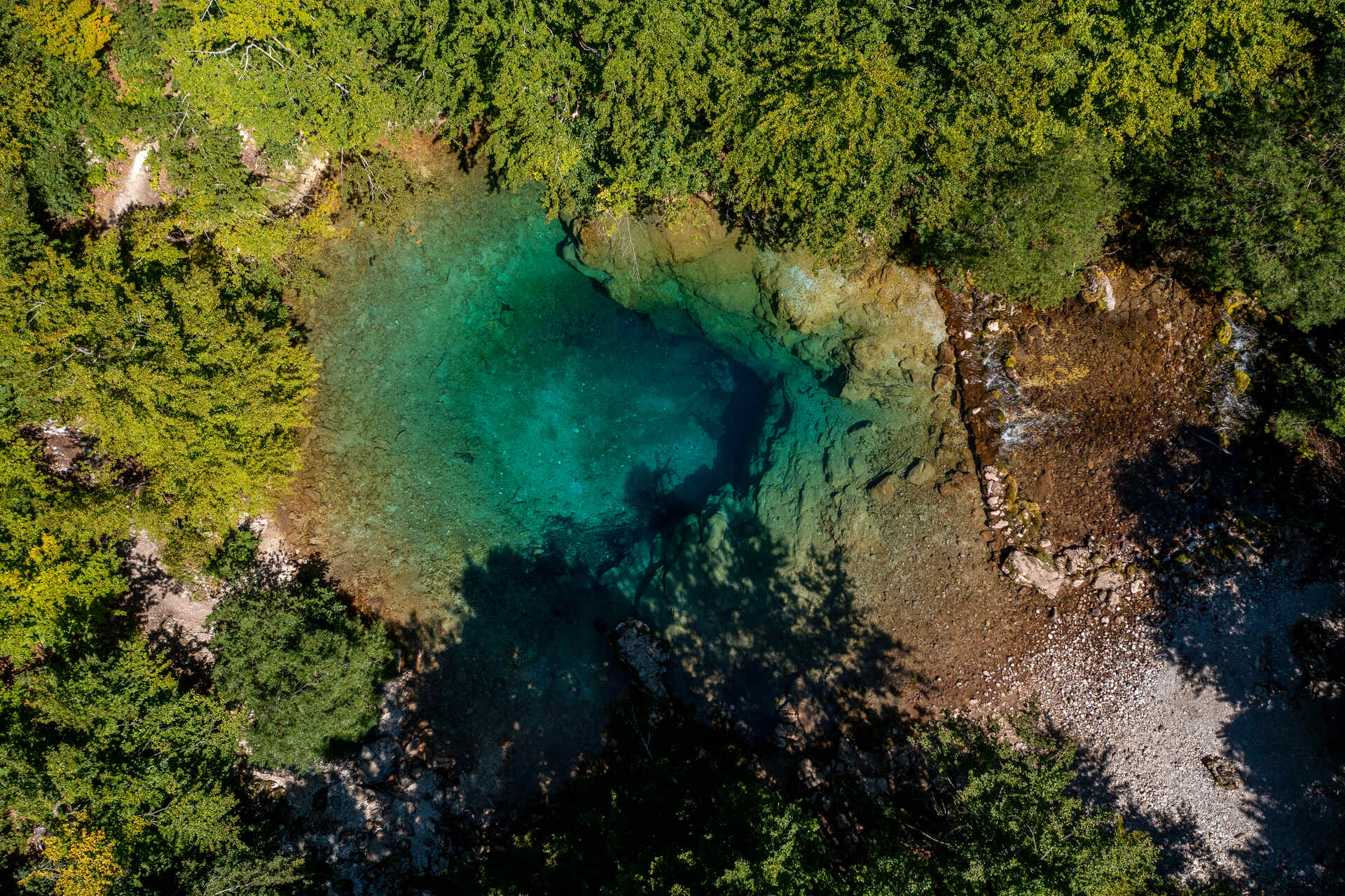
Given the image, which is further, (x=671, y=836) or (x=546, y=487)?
(x=546, y=487)

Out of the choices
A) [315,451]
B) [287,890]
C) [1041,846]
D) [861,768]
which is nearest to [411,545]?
[315,451]

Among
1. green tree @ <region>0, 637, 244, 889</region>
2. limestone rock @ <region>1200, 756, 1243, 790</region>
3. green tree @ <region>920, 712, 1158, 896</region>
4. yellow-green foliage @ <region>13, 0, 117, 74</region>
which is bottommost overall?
green tree @ <region>920, 712, 1158, 896</region>

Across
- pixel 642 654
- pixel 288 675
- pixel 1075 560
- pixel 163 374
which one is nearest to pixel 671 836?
pixel 642 654

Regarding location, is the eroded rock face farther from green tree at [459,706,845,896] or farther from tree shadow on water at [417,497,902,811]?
green tree at [459,706,845,896]

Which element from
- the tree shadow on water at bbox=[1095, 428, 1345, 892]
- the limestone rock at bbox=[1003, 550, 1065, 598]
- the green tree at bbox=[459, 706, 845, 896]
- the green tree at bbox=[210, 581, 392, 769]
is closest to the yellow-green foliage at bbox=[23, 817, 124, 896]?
the green tree at bbox=[210, 581, 392, 769]

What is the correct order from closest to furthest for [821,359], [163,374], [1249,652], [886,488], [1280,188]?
[1280,188]
[163,374]
[1249,652]
[886,488]
[821,359]

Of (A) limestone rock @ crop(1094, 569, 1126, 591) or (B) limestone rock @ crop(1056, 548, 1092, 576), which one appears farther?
(B) limestone rock @ crop(1056, 548, 1092, 576)

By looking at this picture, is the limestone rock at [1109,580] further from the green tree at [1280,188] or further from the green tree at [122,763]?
the green tree at [122,763]

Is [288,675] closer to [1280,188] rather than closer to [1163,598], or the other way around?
[1163,598]
